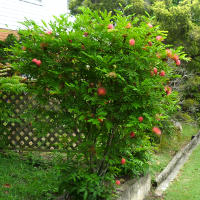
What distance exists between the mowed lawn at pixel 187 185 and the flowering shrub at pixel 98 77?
2345mm

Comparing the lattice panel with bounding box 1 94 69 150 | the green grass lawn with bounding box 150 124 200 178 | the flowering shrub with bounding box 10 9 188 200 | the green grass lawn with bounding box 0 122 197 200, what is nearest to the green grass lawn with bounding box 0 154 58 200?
the green grass lawn with bounding box 0 122 197 200

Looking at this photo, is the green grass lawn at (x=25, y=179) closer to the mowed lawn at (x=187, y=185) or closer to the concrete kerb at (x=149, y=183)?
the concrete kerb at (x=149, y=183)

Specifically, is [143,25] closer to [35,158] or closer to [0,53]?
[35,158]

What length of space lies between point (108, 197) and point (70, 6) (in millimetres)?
12919

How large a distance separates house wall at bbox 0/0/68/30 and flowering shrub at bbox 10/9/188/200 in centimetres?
673

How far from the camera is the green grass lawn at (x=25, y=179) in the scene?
4.08 meters

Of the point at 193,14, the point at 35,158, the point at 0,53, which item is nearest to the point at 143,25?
the point at 35,158

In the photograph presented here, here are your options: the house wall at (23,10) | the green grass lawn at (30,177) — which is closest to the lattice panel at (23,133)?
the green grass lawn at (30,177)

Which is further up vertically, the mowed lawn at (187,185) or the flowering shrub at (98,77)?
the flowering shrub at (98,77)

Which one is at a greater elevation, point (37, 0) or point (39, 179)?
point (37, 0)

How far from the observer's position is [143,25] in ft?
11.6

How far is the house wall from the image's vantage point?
1064 cm

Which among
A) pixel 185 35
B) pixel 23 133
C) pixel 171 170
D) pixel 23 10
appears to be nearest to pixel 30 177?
pixel 23 133

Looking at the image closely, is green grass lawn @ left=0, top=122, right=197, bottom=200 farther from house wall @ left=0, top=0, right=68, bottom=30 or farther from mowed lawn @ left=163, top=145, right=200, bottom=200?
house wall @ left=0, top=0, right=68, bottom=30
